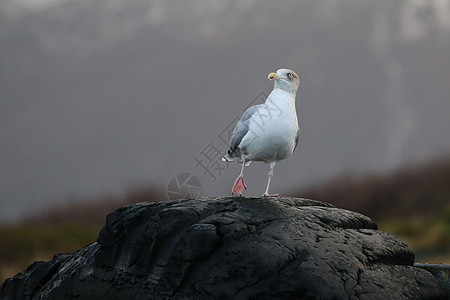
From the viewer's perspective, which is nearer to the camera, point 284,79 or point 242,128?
point 284,79

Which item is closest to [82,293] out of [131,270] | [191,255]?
[131,270]

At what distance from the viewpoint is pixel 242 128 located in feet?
15.5

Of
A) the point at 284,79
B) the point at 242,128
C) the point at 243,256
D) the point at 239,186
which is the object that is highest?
the point at 284,79

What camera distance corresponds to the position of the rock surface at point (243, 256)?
3240mm

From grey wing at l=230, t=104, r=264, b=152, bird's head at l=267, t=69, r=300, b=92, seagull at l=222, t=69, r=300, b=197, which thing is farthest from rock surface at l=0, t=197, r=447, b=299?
bird's head at l=267, t=69, r=300, b=92

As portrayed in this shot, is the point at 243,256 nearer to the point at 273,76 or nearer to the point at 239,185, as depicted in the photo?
the point at 239,185

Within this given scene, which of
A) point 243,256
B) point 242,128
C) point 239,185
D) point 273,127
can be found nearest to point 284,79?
point 273,127

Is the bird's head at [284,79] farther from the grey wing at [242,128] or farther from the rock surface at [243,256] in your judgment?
the rock surface at [243,256]

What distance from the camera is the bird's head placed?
4.55m

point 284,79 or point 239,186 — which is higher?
point 284,79

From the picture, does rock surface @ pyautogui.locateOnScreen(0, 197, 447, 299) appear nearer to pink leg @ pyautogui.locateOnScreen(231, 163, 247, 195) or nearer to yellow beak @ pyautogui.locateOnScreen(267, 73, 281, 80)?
pink leg @ pyautogui.locateOnScreen(231, 163, 247, 195)

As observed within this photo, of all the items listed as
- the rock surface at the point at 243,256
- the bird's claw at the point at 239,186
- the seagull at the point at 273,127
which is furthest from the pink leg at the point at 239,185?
the rock surface at the point at 243,256

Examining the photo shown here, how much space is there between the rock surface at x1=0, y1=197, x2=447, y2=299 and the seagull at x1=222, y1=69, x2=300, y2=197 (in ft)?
1.58

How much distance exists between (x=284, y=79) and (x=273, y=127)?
497mm
